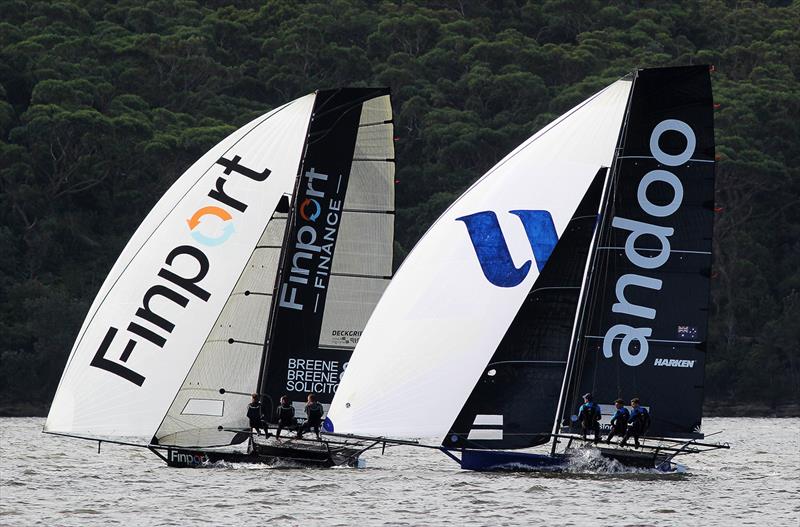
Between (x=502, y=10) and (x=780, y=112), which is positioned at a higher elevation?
(x=502, y=10)

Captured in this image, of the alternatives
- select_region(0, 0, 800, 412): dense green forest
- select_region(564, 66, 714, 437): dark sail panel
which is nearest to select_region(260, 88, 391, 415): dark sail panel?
select_region(564, 66, 714, 437): dark sail panel

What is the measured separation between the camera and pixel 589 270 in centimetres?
2066

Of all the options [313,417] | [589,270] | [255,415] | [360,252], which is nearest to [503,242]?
[589,270]

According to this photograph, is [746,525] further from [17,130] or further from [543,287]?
[17,130]

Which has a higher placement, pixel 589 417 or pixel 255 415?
pixel 589 417

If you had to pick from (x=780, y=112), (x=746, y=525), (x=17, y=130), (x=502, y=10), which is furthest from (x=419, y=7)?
(x=746, y=525)

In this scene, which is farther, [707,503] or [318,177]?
[318,177]

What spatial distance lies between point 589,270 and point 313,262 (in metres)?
3.97

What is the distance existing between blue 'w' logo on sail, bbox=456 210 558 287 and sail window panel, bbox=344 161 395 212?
247 cm

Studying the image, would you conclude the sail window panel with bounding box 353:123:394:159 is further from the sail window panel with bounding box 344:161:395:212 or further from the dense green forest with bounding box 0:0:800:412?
the dense green forest with bounding box 0:0:800:412

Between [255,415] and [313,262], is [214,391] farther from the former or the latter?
[313,262]

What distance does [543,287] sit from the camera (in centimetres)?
2053

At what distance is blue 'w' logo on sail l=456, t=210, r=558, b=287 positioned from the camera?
2025cm

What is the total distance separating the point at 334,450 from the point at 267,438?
925 millimetres
